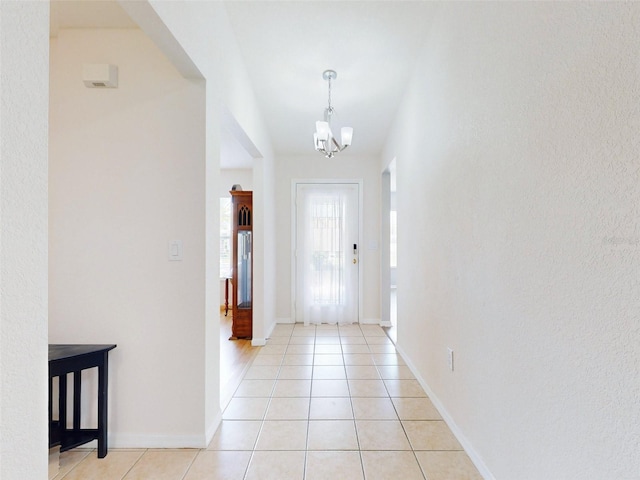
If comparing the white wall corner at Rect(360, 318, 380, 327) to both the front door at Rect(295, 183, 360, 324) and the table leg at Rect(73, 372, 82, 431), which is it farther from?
the table leg at Rect(73, 372, 82, 431)

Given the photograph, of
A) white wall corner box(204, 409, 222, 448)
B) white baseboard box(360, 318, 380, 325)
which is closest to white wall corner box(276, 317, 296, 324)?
white baseboard box(360, 318, 380, 325)

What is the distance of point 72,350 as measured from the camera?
5.56 ft

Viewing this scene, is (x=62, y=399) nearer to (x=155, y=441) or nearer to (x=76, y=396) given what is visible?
(x=76, y=396)

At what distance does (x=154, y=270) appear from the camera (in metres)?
1.83

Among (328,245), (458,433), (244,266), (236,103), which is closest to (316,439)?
(458,433)

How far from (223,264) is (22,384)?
5690 millimetres

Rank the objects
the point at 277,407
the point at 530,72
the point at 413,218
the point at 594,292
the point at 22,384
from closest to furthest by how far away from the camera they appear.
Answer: the point at 22,384 → the point at 594,292 → the point at 530,72 → the point at 277,407 → the point at 413,218

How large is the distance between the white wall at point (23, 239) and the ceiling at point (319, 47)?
1333mm

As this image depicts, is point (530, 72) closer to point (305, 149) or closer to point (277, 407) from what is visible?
point (277, 407)

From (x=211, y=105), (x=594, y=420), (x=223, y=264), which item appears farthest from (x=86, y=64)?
(x=223, y=264)

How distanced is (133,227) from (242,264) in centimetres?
233

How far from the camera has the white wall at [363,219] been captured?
473 cm

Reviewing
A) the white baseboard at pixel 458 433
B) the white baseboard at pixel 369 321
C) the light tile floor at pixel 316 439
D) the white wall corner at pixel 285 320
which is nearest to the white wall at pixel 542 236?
the white baseboard at pixel 458 433

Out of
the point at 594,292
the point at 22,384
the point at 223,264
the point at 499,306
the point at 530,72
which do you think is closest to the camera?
the point at 22,384
